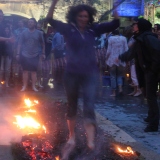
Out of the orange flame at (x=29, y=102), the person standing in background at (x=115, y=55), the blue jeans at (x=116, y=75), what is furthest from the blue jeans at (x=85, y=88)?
the blue jeans at (x=116, y=75)

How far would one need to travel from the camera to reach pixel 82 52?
5555 millimetres

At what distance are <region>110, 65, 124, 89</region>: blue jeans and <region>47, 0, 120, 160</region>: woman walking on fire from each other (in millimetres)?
6211

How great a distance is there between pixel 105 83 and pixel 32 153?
8717mm

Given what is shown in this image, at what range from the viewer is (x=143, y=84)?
7.84 meters

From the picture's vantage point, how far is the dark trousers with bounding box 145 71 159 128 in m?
7.41

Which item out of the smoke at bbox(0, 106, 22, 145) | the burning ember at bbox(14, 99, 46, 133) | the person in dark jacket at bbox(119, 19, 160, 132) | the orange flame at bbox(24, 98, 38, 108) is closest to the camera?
the smoke at bbox(0, 106, 22, 145)

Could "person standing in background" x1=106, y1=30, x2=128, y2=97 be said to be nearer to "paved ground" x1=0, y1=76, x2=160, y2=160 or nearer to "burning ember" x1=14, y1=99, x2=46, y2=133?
"paved ground" x1=0, y1=76, x2=160, y2=160

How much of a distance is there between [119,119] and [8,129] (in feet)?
7.88

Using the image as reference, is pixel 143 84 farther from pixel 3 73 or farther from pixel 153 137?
pixel 3 73

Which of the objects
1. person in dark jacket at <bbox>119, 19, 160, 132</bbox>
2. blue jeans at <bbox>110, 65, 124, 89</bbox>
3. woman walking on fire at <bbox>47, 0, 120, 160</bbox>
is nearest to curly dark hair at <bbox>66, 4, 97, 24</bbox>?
woman walking on fire at <bbox>47, 0, 120, 160</bbox>

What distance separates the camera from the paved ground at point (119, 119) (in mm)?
6464

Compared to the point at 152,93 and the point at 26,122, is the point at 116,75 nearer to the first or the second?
the point at 152,93

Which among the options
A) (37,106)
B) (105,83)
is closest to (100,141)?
(37,106)

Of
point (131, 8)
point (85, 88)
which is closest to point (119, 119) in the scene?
point (85, 88)
